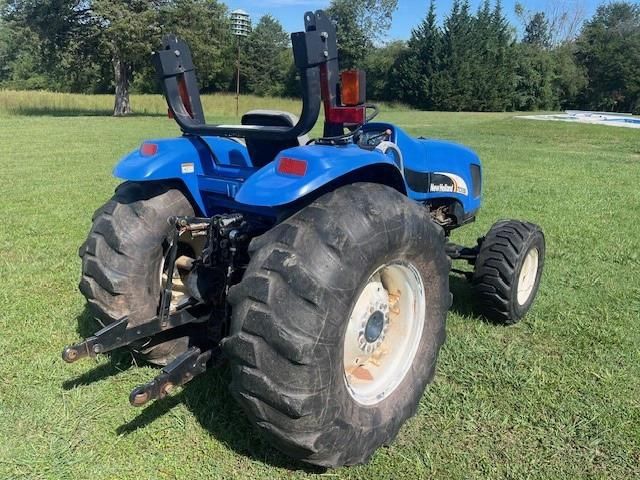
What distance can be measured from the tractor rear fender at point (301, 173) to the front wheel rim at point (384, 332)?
483 millimetres

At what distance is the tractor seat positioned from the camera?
9.89ft

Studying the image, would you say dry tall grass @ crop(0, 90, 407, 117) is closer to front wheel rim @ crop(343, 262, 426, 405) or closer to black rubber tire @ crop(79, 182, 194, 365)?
black rubber tire @ crop(79, 182, 194, 365)

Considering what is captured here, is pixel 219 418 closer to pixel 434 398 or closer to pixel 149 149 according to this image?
pixel 434 398

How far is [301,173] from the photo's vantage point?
2.26 m

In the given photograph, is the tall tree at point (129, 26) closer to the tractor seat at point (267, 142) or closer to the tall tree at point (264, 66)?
the tall tree at point (264, 66)

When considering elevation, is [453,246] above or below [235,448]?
above

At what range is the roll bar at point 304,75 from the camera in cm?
238

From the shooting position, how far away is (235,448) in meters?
2.63

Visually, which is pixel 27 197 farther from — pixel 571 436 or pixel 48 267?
pixel 571 436

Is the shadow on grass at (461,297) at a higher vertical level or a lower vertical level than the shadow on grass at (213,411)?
lower

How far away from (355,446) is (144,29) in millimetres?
28740

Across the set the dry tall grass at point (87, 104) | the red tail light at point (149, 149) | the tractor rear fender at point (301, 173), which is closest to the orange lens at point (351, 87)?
the tractor rear fender at point (301, 173)

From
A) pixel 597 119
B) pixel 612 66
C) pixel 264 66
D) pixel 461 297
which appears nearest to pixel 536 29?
pixel 612 66

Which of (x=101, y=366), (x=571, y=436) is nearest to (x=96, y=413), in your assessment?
(x=101, y=366)
